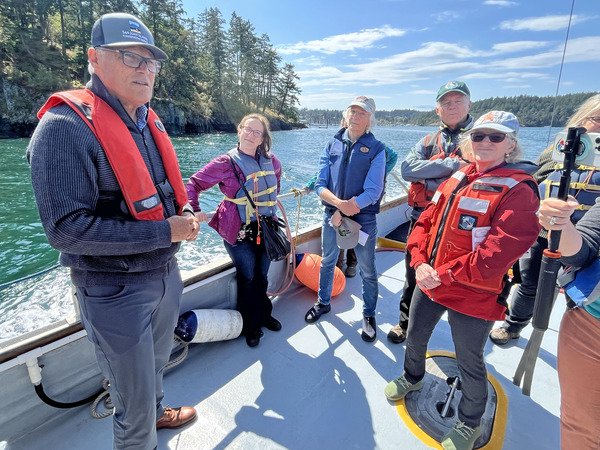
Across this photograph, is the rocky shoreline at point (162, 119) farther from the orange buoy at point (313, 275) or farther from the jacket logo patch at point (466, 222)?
the jacket logo patch at point (466, 222)

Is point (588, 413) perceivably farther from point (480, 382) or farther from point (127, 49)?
point (127, 49)

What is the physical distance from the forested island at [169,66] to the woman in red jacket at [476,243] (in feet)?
16.1

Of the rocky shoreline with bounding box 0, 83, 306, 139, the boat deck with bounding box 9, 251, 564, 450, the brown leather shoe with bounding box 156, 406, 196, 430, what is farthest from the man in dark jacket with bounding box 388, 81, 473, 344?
the rocky shoreline with bounding box 0, 83, 306, 139

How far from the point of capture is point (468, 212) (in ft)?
4.55

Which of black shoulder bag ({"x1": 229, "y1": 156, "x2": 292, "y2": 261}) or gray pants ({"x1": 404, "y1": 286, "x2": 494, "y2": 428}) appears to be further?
black shoulder bag ({"x1": 229, "y1": 156, "x2": 292, "y2": 261})

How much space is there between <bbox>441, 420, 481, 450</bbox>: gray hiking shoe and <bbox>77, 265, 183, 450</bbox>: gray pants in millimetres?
1302

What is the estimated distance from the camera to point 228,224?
7.23 feet

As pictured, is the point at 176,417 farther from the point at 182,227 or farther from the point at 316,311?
the point at 316,311

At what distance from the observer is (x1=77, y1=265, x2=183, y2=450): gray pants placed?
112cm

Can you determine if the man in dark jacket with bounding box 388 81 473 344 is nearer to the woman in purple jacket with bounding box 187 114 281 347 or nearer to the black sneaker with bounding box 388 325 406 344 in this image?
the black sneaker with bounding box 388 325 406 344

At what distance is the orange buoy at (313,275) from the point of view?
2.88 metres

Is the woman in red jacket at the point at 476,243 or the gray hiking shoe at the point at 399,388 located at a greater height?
the woman in red jacket at the point at 476,243

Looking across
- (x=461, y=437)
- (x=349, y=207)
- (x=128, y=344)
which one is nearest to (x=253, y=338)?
(x=349, y=207)

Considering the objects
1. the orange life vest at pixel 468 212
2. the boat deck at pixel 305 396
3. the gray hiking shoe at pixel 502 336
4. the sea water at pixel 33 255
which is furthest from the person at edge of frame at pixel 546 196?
the orange life vest at pixel 468 212
